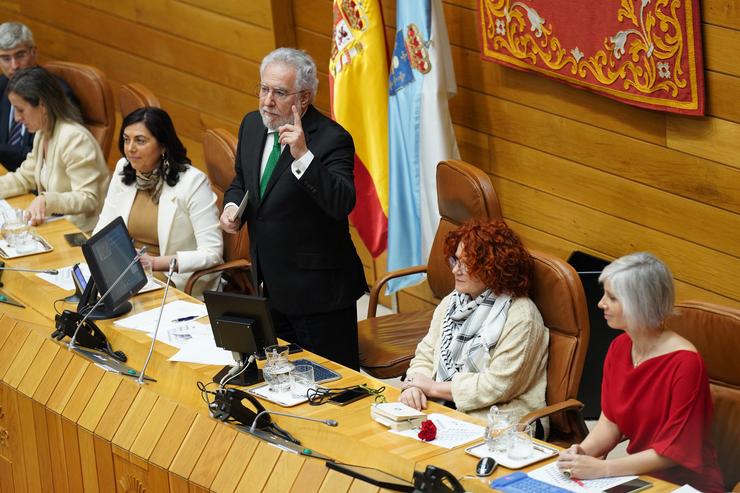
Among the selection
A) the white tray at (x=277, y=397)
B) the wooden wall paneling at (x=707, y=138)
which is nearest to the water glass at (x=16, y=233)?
the white tray at (x=277, y=397)

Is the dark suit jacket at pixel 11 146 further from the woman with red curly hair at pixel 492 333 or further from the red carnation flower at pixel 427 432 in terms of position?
the red carnation flower at pixel 427 432

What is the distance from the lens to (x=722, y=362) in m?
3.22

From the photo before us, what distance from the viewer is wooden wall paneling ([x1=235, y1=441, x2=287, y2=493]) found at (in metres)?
3.05

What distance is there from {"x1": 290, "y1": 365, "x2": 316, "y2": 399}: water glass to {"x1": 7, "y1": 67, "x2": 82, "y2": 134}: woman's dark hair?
2471 mm

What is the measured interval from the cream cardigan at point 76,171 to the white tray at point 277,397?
2176 mm

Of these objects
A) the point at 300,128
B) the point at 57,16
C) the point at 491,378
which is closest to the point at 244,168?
the point at 300,128

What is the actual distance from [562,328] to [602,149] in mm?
1040

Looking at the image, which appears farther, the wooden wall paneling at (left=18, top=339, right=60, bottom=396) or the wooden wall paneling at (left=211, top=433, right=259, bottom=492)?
the wooden wall paneling at (left=18, top=339, right=60, bottom=396)

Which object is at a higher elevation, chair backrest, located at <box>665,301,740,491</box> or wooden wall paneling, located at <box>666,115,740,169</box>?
wooden wall paneling, located at <box>666,115,740,169</box>

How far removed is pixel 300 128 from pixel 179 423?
995 millimetres

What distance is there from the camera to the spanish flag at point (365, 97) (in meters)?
5.07

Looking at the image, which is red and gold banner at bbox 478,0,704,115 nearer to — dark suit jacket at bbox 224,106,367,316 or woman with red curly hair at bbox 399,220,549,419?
woman with red curly hair at bbox 399,220,549,419

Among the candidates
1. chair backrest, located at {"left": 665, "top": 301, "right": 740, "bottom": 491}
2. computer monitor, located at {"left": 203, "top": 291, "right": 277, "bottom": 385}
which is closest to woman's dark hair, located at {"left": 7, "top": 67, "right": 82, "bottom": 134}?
computer monitor, located at {"left": 203, "top": 291, "right": 277, "bottom": 385}

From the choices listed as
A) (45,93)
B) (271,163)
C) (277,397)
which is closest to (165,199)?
(271,163)
